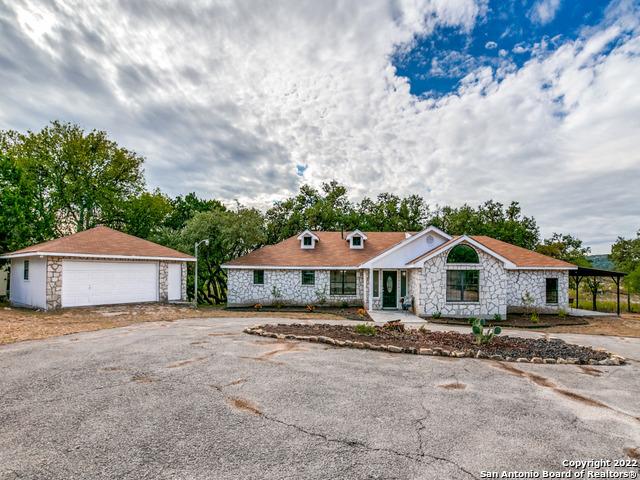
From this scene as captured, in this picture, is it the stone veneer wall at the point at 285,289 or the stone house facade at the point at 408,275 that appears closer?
the stone house facade at the point at 408,275

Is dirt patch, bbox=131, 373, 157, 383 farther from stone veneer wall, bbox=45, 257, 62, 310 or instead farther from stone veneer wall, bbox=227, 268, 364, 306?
stone veneer wall, bbox=227, 268, 364, 306

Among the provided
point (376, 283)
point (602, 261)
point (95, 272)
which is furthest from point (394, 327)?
point (602, 261)

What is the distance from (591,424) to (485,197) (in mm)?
33670

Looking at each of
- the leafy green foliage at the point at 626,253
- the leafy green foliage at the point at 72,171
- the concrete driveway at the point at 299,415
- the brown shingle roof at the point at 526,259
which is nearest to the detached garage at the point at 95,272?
the leafy green foliage at the point at 72,171

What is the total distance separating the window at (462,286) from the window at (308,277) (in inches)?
317

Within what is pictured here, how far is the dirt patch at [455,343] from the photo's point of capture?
8.51 meters

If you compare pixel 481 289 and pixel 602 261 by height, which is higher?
pixel 602 261

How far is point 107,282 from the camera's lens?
60.1 ft

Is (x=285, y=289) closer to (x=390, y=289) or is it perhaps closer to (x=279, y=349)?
(x=390, y=289)

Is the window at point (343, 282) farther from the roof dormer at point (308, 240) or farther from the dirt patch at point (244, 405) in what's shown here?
the dirt patch at point (244, 405)

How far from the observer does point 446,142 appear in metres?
16.8

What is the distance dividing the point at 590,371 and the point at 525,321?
9.95 m

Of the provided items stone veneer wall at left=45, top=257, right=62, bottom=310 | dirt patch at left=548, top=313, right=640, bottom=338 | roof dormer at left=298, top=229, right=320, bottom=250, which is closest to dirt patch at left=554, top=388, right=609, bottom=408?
dirt patch at left=548, top=313, right=640, bottom=338

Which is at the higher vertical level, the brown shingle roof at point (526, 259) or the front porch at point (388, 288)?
the brown shingle roof at point (526, 259)
